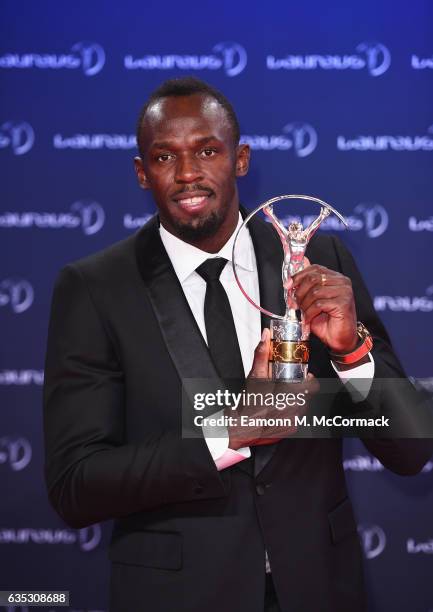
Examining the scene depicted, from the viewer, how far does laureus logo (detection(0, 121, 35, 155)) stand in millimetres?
3537

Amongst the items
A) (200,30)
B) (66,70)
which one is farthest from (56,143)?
(200,30)

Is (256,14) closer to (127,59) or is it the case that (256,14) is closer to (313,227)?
(127,59)

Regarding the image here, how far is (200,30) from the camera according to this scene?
3506mm

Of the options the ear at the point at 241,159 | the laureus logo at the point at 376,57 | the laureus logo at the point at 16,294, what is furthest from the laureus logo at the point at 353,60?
the ear at the point at 241,159

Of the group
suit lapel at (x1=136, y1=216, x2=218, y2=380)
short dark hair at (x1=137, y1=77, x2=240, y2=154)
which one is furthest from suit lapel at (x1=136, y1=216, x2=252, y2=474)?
short dark hair at (x1=137, y1=77, x2=240, y2=154)

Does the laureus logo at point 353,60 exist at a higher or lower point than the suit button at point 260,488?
higher

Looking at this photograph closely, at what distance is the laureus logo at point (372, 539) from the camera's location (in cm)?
354

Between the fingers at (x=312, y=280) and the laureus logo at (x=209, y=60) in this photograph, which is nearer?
the fingers at (x=312, y=280)

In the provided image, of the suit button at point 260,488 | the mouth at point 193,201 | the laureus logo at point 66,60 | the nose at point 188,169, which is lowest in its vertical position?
the suit button at point 260,488

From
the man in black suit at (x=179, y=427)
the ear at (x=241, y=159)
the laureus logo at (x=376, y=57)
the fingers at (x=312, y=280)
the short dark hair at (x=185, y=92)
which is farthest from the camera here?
the laureus logo at (x=376, y=57)

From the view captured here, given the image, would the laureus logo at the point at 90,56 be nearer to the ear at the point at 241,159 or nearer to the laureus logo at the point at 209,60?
the laureus logo at the point at 209,60

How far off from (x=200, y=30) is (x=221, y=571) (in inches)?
97.0

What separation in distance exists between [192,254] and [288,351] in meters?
0.46

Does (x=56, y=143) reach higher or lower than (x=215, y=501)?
higher
